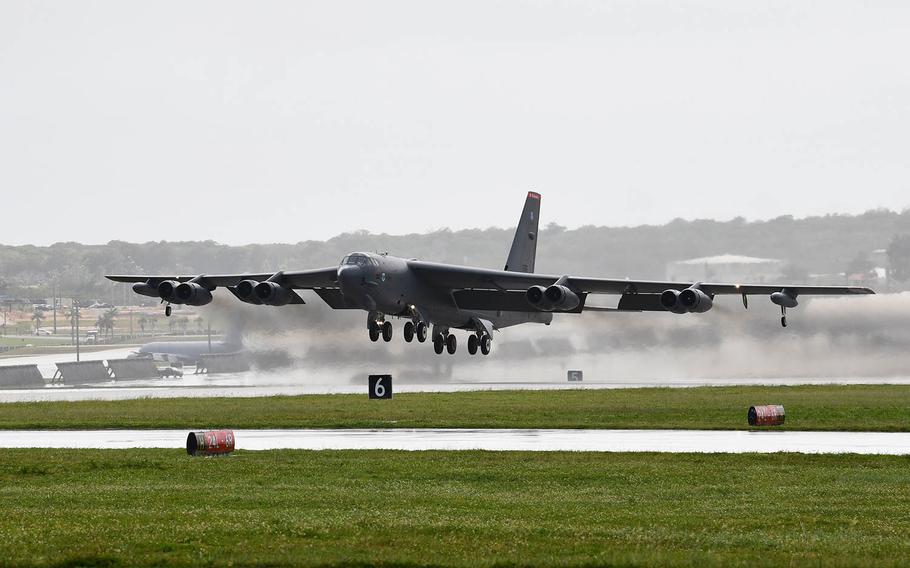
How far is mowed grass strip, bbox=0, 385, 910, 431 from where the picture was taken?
39.2 metres

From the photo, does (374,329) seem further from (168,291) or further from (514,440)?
(514,440)

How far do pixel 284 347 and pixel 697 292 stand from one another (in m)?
35.0

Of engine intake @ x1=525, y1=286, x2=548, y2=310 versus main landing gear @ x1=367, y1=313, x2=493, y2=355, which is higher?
engine intake @ x1=525, y1=286, x2=548, y2=310

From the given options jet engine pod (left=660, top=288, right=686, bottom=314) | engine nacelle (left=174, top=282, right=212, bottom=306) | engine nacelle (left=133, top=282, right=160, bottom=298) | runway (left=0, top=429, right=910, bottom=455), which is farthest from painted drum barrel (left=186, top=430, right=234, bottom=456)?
engine nacelle (left=133, top=282, right=160, bottom=298)

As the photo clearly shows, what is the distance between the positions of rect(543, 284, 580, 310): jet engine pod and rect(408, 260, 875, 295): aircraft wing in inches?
57.0

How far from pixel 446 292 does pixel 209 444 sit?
84.2ft

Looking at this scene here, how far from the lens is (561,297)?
50.0 m

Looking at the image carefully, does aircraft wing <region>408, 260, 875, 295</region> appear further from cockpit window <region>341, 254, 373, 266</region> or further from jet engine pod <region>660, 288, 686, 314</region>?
cockpit window <region>341, 254, 373, 266</region>

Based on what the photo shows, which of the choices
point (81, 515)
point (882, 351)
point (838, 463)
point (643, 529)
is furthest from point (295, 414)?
point (882, 351)

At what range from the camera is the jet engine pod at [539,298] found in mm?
50500

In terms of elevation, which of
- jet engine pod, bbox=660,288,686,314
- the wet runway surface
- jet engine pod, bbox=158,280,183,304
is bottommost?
the wet runway surface

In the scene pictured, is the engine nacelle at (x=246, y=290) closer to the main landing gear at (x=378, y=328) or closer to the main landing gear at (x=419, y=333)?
the main landing gear at (x=419, y=333)

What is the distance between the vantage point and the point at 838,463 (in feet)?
87.3

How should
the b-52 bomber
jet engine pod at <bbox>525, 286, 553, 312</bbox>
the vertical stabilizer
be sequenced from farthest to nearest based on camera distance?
1. the vertical stabilizer
2. jet engine pod at <bbox>525, 286, 553, 312</bbox>
3. the b-52 bomber
